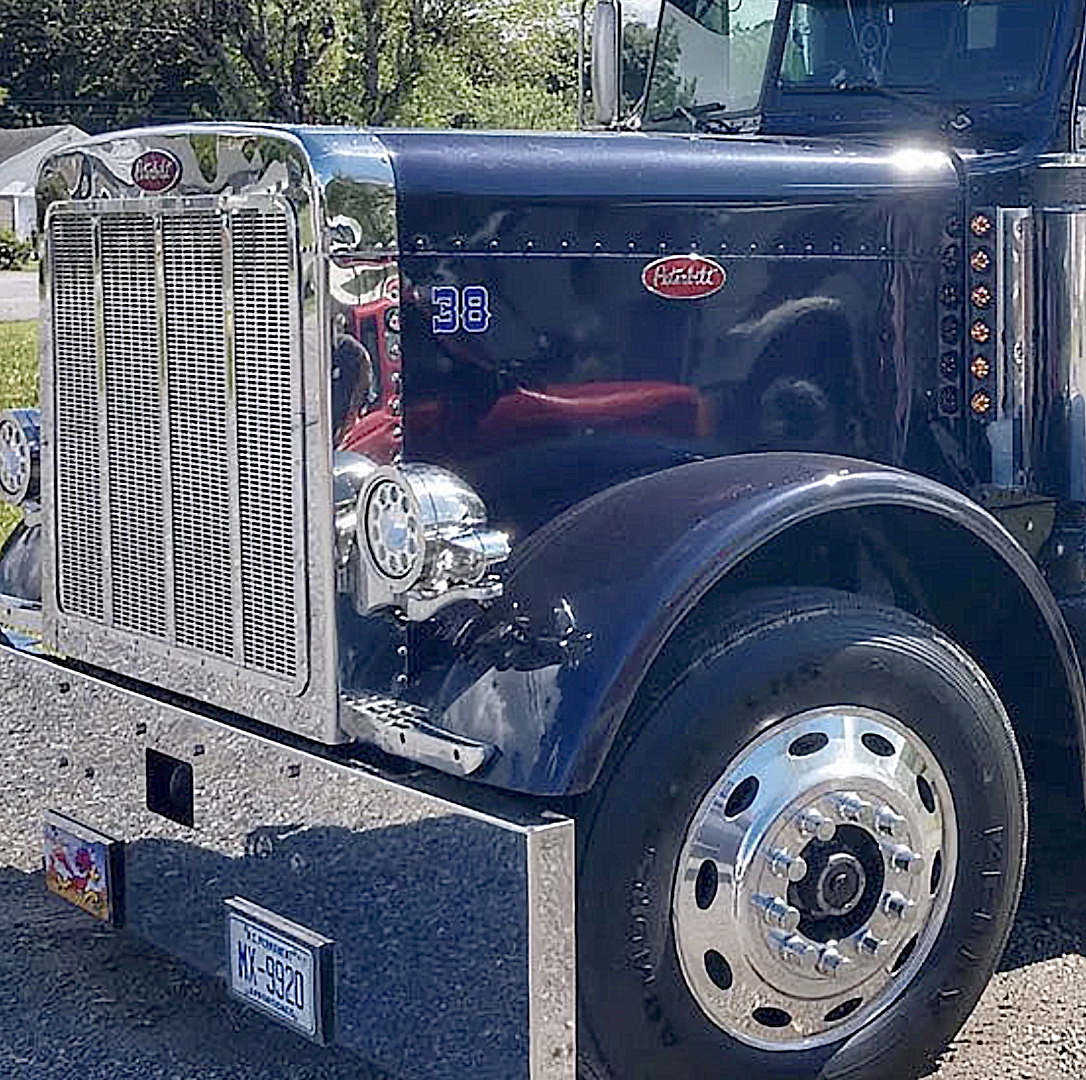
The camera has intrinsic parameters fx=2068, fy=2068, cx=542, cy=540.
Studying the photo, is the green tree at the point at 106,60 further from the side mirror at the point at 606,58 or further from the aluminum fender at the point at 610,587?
the aluminum fender at the point at 610,587

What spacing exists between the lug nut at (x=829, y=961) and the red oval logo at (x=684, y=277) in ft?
4.47

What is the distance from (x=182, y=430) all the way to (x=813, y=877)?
1569 millimetres

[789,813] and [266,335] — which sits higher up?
[266,335]

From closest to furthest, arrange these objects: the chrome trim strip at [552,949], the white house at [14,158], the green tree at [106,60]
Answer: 1. the chrome trim strip at [552,949]
2. the green tree at [106,60]
3. the white house at [14,158]

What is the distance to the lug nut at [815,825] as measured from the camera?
12.7ft

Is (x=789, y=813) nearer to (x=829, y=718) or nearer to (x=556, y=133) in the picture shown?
(x=829, y=718)

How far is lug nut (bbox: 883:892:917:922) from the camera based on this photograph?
4.02 meters

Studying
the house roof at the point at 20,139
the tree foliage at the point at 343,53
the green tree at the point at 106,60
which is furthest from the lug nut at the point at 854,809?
the house roof at the point at 20,139

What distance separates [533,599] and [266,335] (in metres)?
0.73

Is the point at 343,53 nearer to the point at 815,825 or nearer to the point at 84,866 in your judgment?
the point at 84,866

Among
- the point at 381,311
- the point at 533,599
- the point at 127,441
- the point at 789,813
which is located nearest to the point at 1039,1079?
the point at 789,813

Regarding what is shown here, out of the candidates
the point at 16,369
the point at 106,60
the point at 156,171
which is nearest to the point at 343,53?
the point at 106,60

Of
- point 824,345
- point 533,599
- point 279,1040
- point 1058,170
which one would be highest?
point 1058,170

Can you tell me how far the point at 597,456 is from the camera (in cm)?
423
